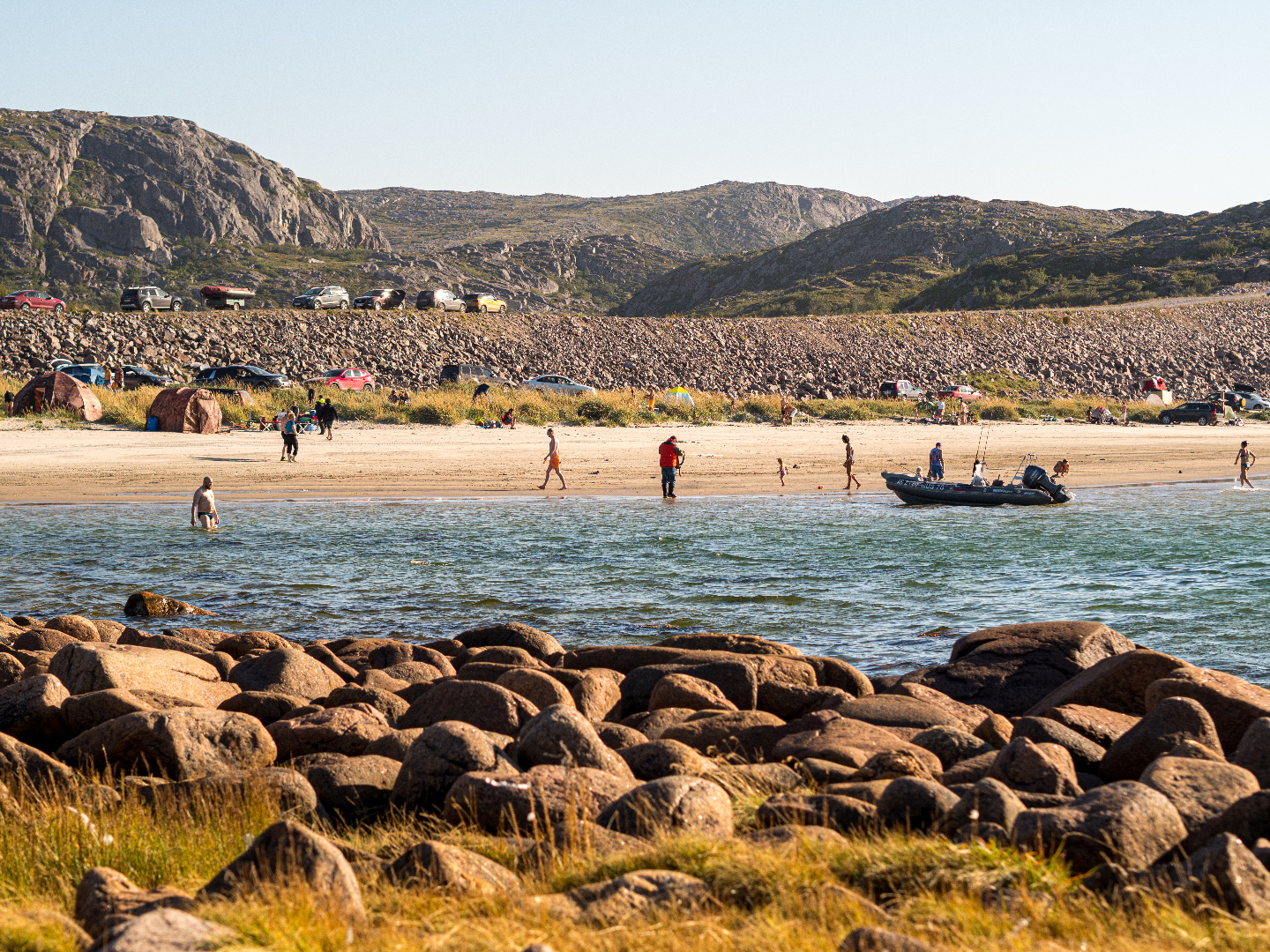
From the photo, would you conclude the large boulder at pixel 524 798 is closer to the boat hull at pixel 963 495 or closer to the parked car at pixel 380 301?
the boat hull at pixel 963 495

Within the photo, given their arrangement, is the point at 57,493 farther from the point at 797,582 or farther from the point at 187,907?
the point at 187,907

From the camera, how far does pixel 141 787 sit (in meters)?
5.87

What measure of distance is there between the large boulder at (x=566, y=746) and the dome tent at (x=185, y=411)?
2930cm

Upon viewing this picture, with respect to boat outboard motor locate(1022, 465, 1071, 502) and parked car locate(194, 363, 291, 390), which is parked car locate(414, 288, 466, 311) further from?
boat outboard motor locate(1022, 465, 1071, 502)

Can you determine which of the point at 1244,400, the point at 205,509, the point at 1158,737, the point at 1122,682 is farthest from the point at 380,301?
the point at 1158,737

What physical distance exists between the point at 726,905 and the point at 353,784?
8.85 feet

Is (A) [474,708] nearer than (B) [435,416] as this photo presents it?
Yes

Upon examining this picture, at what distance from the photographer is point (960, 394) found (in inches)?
1976

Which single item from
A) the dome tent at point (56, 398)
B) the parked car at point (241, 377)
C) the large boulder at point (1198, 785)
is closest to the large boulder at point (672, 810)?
the large boulder at point (1198, 785)

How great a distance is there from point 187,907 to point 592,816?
1.93 m

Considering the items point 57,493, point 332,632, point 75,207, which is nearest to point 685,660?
point 332,632

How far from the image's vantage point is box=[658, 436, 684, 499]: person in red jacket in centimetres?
2539

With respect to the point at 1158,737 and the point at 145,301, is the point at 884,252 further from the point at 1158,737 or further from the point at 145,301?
the point at 1158,737

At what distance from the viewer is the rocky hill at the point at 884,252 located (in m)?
118
